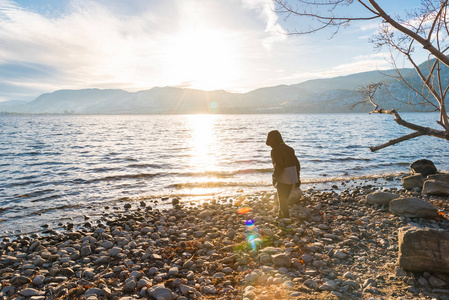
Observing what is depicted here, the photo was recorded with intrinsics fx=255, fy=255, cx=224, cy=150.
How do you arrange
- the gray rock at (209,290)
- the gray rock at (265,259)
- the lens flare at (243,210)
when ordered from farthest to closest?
the lens flare at (243,210) → the gray rock at (265,259) → the gray rock at (209,290)

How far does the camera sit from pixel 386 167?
2144 centimetres

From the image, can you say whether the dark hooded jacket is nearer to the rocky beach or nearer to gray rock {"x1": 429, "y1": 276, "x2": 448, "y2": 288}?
the rocky beach

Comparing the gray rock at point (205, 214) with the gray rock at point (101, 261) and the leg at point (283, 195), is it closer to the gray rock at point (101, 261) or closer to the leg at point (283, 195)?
the leg at point (283, 195)

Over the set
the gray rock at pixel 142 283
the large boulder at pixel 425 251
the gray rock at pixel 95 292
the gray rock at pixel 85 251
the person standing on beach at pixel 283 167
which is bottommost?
the gray rock at pixel 85 251

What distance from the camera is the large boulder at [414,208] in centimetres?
842

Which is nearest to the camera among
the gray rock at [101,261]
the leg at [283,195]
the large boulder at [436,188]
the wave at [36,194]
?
the gray rock at [101,261]

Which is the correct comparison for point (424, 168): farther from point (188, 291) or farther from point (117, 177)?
point (117, 177)

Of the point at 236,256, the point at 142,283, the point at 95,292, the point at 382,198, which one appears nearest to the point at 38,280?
the point at 95,292

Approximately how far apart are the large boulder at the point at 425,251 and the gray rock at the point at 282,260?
2.35 metres

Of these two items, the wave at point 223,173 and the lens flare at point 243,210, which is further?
the wave at point 223,173

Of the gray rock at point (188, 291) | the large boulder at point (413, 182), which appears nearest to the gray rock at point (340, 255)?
the gray rock at point (188, 291)

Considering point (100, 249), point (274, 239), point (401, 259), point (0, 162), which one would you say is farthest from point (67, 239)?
point (0, 162)

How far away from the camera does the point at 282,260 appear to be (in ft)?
19.9

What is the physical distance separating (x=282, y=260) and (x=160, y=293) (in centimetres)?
284
